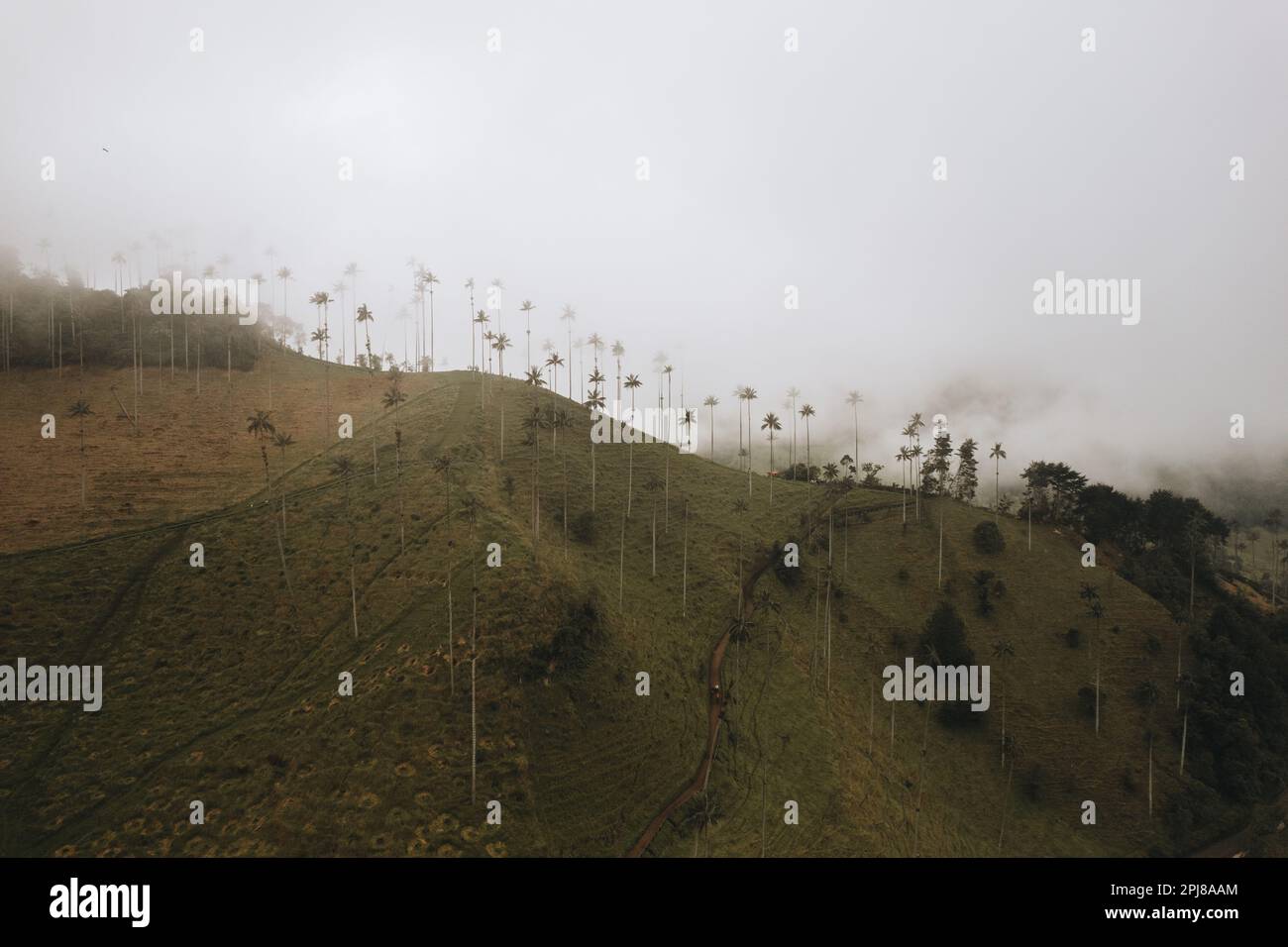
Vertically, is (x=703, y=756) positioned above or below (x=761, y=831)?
above

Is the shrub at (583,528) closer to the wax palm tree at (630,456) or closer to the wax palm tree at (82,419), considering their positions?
the wax palm tree at (630,456)

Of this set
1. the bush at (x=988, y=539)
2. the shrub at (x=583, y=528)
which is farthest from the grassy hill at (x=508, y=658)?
the bush at (x=988, y=539)

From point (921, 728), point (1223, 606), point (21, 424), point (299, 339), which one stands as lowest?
point (921, 728)

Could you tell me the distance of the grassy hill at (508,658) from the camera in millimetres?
44656

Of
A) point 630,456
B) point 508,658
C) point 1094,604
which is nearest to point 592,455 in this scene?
point 630,456

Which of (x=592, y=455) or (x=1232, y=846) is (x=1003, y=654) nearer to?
(x=1232, y=846)

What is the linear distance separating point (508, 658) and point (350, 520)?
30807 millimetres

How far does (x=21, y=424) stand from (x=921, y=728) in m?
133

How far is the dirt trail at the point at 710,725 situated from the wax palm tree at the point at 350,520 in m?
33.7

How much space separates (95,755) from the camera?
145 ft

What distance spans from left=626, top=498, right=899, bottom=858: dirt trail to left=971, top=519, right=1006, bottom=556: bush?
30.8m

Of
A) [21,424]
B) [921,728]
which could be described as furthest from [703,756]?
[21,424]

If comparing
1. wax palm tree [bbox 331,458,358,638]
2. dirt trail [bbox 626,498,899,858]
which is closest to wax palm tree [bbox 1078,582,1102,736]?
dirt trail [bbox 626,498,899,858]
